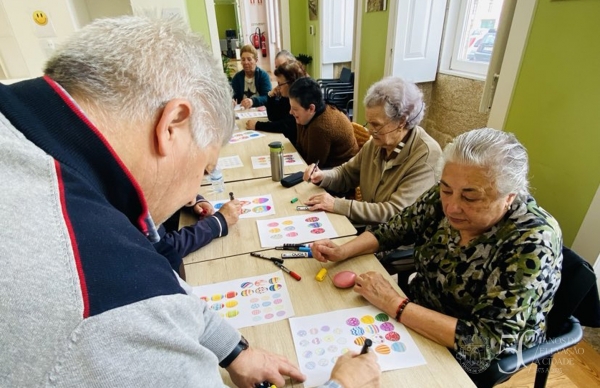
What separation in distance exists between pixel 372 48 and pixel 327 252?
10.2 feet

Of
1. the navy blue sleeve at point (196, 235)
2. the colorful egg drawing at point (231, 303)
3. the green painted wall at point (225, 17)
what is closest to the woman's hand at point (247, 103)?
the navy blue sleeve at point (196, 235)

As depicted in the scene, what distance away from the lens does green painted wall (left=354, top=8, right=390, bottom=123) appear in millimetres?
3285

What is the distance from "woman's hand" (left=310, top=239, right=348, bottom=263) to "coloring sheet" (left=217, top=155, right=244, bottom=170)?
3.46 ft

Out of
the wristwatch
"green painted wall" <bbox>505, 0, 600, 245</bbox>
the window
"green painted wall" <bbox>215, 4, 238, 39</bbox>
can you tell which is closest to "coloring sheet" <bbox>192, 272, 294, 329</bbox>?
the wristwatch

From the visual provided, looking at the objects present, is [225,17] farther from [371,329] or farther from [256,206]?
[371,329]

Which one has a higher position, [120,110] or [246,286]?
[120,110]

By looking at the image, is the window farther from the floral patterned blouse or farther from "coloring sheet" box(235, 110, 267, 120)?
the floral patterned blouse

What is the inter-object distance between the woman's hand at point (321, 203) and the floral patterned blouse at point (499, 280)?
482 mm

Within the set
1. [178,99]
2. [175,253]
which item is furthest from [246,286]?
[178,99]

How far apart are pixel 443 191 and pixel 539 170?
1.07 meters

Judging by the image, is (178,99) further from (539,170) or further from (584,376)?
(584,376)

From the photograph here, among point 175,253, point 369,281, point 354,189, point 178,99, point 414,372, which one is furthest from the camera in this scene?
point 354,189

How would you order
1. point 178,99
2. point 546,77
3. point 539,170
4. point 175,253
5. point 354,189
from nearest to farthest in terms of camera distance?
point 178,99, point 175,253, point 546,77, point 539,170, point 354,189

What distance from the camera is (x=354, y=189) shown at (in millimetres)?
2076
